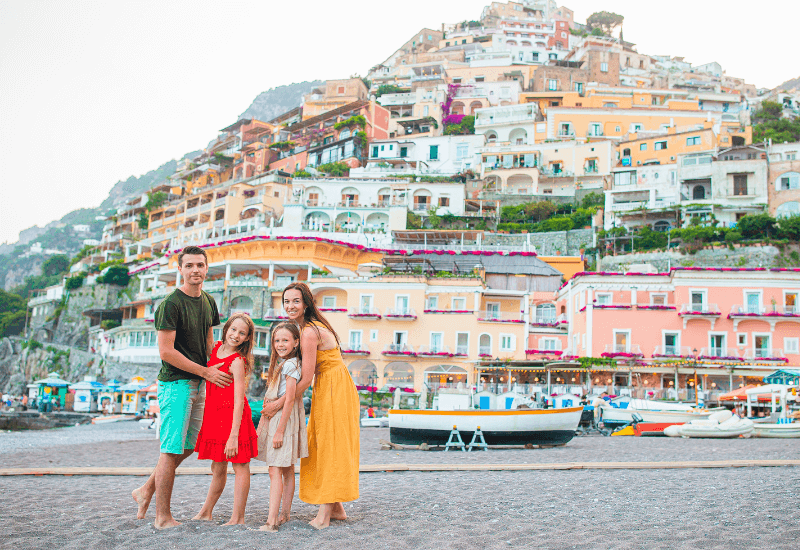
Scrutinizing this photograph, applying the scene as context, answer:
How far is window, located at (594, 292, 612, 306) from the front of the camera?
33.6 metres

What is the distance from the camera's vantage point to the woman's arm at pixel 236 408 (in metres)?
5.56

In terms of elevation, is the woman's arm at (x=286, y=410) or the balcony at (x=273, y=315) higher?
the balcony at (x=273, y=315)

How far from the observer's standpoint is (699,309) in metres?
32.3

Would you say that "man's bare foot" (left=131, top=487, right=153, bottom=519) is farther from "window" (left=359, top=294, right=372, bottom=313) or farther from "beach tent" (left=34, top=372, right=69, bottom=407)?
"beach tent" (left=34, top=372, right=69, bottom=407)

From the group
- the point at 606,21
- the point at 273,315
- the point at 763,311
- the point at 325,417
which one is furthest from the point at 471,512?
the point at 606,21

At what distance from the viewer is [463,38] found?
94500mm

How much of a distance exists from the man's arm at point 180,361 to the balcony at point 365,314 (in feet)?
96.0

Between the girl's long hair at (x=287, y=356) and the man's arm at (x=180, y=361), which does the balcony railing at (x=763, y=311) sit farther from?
the man's arm at (x=180, y=361)

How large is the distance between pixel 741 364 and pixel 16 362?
5298 cm

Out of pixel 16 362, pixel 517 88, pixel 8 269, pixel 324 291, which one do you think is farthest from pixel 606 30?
pixel 8 269

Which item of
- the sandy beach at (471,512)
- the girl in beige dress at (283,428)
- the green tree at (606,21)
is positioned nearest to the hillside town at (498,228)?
the green tree at (606,21)

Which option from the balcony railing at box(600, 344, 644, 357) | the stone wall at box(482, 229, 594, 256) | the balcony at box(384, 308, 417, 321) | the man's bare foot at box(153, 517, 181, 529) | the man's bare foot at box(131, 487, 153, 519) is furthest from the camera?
the stone wall at box(482, 229, 594, 256)

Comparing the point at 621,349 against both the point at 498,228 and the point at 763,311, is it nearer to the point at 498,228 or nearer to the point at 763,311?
the point at 763,311

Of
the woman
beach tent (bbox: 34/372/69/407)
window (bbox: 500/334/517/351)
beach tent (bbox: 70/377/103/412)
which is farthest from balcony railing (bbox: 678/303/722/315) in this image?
beach tent (bbox: 34/372/69/407)
